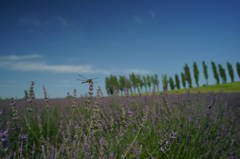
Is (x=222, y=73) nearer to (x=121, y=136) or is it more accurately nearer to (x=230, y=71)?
(x=230, y=71)

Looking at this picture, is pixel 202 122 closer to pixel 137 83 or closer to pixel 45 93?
pixel 45 93

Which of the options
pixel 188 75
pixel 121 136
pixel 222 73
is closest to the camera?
pixel 121 136

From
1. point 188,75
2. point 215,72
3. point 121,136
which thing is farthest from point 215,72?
point 121,136

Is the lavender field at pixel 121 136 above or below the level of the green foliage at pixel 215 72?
below

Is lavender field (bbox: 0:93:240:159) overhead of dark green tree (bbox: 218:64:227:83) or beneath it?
beneath

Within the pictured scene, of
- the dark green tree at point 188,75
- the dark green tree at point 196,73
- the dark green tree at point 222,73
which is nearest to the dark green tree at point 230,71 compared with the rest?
the dark green tree at point 222,73

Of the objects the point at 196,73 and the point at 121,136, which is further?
the point at 196,73

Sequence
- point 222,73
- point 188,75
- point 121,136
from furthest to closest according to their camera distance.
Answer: point 188,75 < point 222,73 < point 121,136

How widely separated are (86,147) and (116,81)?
41327 millimetres

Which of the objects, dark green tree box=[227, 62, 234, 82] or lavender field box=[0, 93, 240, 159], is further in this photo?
dark green tree box=[227, 62, 234, 82]

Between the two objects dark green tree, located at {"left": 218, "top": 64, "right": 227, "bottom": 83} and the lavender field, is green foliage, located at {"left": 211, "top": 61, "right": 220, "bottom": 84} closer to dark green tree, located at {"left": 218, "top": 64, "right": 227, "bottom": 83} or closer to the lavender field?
dark green tree, located at {"left": 218, "top": 64, "right": 227, "bottom": 83}

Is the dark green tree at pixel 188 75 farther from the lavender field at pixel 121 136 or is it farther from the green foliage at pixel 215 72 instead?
the lavender field at pixel 121 136

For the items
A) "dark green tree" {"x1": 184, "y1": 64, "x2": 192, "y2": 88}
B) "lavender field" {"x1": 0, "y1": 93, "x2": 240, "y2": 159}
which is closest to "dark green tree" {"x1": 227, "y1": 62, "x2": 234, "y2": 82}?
"dark green tree" {"x1": 184, "y1": 64, "x2": 192, "y2": 88}

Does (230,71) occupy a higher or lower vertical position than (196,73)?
lower
